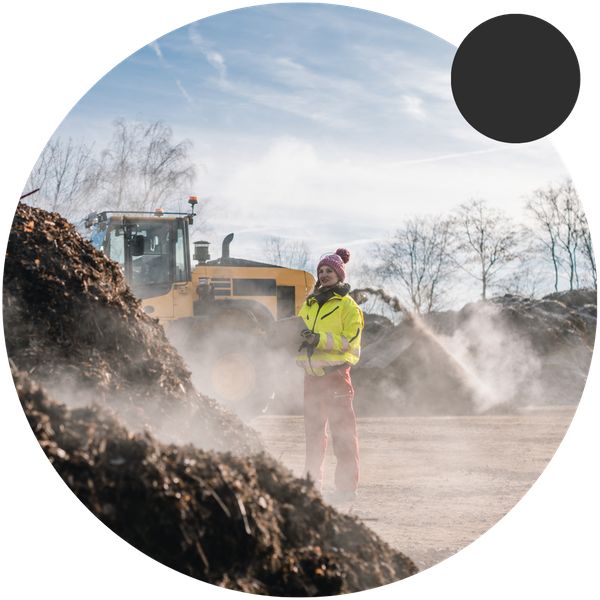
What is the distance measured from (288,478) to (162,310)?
3.70 m

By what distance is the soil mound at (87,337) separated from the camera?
2697 mm

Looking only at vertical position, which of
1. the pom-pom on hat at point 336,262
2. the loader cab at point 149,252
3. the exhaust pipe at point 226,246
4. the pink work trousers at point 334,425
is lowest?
the pink work trousers at point 334,425

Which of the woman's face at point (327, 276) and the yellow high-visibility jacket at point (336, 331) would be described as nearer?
the woman's face at point (327, 276)

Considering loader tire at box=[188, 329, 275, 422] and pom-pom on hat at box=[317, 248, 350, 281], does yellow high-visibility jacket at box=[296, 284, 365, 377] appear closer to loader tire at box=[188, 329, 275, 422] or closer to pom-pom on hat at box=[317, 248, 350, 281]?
pom-pom on hat at box=[317, 248, 350, 281]

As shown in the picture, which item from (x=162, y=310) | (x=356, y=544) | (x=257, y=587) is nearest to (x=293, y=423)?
(x=162, y=310)

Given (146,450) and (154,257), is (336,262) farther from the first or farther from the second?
(154,257)

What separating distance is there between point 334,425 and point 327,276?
1299 millimetres

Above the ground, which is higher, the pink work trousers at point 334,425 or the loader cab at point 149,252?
the loader cab at point 149,252

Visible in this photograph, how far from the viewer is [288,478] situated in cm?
259

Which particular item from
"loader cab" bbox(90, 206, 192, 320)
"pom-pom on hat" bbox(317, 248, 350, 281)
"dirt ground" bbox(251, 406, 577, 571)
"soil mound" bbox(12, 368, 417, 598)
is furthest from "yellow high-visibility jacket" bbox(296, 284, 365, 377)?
"loader cab" bbox(90, 206, 192, 320)

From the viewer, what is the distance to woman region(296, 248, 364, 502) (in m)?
4.20

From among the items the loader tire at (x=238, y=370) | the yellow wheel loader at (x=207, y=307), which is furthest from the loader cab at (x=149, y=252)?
the loader tire at (x=238, y=370)

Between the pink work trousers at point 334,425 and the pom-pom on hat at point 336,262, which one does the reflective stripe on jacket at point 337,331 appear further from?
the pom-pom on hat at point 336,262

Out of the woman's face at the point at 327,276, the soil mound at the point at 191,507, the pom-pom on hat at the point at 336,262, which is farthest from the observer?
the woman's face at the point at 327,276
